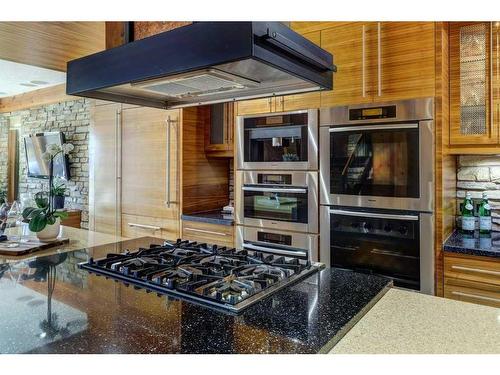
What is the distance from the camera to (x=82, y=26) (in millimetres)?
1845

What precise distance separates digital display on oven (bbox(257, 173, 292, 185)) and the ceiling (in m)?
2.62

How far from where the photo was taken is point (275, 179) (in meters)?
2.82

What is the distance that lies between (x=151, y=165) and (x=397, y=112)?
2264mm

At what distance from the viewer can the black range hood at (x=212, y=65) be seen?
102 centimetres

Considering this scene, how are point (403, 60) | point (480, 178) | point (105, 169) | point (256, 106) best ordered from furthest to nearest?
point (105, 169) < point (256, 106) < point (480, 178) < point (403, 60)

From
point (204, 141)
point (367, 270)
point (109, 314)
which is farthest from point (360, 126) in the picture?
point (109, 314)

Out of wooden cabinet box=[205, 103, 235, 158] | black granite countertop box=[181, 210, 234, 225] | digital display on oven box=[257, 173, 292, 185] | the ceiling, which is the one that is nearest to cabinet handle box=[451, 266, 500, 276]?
digital display on oven box=[257, 173, 292, 185]

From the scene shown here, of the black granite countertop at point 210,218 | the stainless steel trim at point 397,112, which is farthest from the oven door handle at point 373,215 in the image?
the black granite countertop at point 210,218

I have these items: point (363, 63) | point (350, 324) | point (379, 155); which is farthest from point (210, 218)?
point (350, 324)

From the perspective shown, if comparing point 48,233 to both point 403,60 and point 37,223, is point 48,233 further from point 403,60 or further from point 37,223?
point 403,60

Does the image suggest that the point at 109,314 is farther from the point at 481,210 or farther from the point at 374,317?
the point at 481,210
